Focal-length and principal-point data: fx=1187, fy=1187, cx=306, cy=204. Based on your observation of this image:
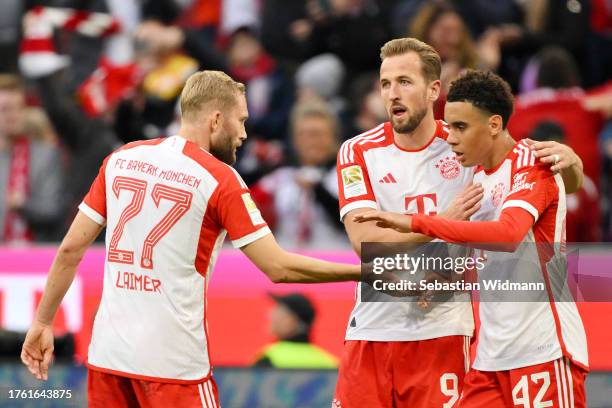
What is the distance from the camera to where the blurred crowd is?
1012 cm

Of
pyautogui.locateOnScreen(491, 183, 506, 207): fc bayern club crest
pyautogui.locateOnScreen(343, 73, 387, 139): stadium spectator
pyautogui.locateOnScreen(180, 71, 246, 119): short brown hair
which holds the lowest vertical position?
pyautogui.locateOnScreen(491, 183, 506, 207): fc bayern club crest

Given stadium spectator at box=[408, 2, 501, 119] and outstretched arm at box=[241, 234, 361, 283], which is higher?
stadium spectator at box=[408, 2, 501, 119]

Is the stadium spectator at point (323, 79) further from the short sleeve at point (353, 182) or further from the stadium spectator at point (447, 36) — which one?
the short sleeve at point (353, 182)

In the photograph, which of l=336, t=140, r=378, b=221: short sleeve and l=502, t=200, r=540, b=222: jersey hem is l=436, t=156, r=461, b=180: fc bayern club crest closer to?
l=336, t=140, r=378, b=221: short sleeve

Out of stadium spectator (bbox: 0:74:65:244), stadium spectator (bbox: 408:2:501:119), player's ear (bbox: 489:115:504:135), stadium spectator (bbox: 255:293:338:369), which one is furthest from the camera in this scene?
stadium spectator (bbox: 0:74:65:244)

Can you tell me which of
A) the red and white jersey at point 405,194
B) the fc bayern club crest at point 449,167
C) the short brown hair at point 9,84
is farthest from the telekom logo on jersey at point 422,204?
the short brown hair at point 9,84

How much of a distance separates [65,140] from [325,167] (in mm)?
2707

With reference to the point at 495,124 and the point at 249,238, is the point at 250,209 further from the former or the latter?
the point at 495,124

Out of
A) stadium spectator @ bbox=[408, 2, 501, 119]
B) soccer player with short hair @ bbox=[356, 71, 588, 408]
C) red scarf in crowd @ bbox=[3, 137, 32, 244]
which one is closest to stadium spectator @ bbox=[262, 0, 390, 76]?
stadium spectator @ bbox=[408, 2, 501, 119]

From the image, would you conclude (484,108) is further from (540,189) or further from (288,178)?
(288,178)

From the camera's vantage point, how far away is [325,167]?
1017 cm

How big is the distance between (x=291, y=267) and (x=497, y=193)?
110 cm

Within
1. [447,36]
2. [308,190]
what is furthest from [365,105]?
[308,190]

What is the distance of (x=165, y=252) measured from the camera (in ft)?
18.4
